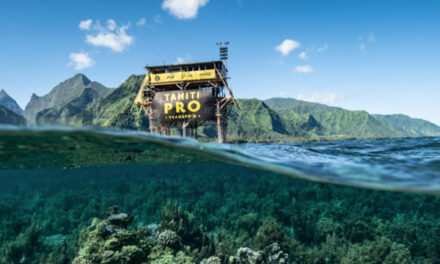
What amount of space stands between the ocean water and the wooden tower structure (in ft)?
A: 10.4

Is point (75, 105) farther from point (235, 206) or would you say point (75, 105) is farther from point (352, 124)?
point (352, 124)

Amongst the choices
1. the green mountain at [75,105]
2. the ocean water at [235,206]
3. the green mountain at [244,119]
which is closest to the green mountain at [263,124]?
the green mountain at [244,119]

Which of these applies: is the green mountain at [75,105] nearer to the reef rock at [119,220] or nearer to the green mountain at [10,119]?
the reef rock at [119,220]

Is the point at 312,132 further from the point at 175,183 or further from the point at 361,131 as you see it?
the point at 175,183

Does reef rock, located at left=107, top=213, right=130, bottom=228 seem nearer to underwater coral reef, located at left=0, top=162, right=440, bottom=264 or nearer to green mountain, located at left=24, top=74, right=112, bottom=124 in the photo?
underwater coral reef, located at left=0, top=162, right=440, bottom=264

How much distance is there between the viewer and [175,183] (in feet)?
108

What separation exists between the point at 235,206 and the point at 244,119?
3363 inches

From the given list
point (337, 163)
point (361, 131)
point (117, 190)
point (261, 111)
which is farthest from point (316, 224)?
point (361, 131)

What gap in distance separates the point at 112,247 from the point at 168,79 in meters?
11.4

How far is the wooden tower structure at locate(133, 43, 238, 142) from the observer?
1622cm

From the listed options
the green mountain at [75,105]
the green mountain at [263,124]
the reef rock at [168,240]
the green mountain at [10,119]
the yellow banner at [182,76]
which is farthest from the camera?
the green mountain at [263,124]

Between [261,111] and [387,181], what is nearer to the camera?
[387,181]

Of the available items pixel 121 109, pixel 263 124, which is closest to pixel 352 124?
pixel 263 124

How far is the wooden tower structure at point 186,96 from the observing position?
1622cm
